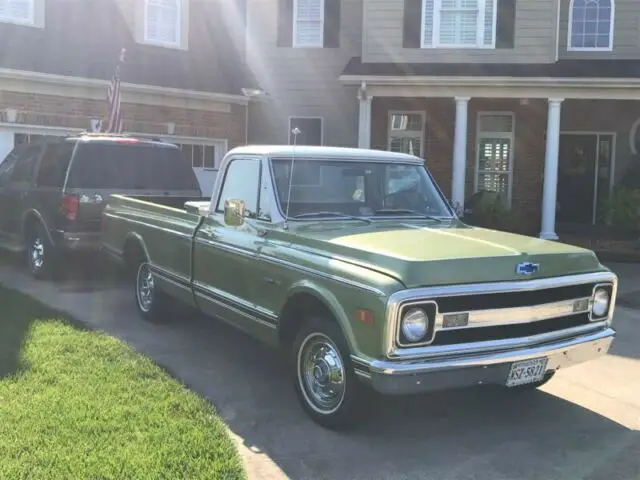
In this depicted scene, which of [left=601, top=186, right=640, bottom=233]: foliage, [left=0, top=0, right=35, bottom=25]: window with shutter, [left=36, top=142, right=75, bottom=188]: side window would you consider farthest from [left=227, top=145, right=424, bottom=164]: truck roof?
[left=0, top=0, right=35, bottom=25]: window with shutter

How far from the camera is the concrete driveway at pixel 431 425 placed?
13.5 ft

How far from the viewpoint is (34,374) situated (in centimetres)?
528

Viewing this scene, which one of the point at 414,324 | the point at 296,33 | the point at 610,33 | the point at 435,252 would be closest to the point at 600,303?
the point at 435,252

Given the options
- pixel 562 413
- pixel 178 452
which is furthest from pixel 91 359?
pixel 562 413

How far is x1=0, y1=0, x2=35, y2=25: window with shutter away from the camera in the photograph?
13.1 metres

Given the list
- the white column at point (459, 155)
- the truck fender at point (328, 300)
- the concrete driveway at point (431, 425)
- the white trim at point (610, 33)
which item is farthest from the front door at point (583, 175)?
the truck fender at point (328, 300)

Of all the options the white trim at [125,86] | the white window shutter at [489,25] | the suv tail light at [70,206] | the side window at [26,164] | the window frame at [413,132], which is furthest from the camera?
the window frame at [413,132]

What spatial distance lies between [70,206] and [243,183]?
3.92 meters

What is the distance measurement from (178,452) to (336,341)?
1.15 metres

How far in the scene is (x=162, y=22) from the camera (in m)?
15.5

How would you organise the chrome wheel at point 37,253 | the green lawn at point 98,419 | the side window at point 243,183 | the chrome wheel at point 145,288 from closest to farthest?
the green lawn at point 98,419 → the side window at point 243,183 → the chrome wheel at point 145,288 → the chrome wheel at point 37,253

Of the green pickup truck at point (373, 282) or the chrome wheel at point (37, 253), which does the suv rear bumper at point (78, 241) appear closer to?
the chrome wheel at point (37, 253)

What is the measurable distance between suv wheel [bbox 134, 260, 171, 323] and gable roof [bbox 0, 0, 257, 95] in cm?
675

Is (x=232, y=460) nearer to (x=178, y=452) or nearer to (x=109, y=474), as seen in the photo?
(x=178, y=452)
